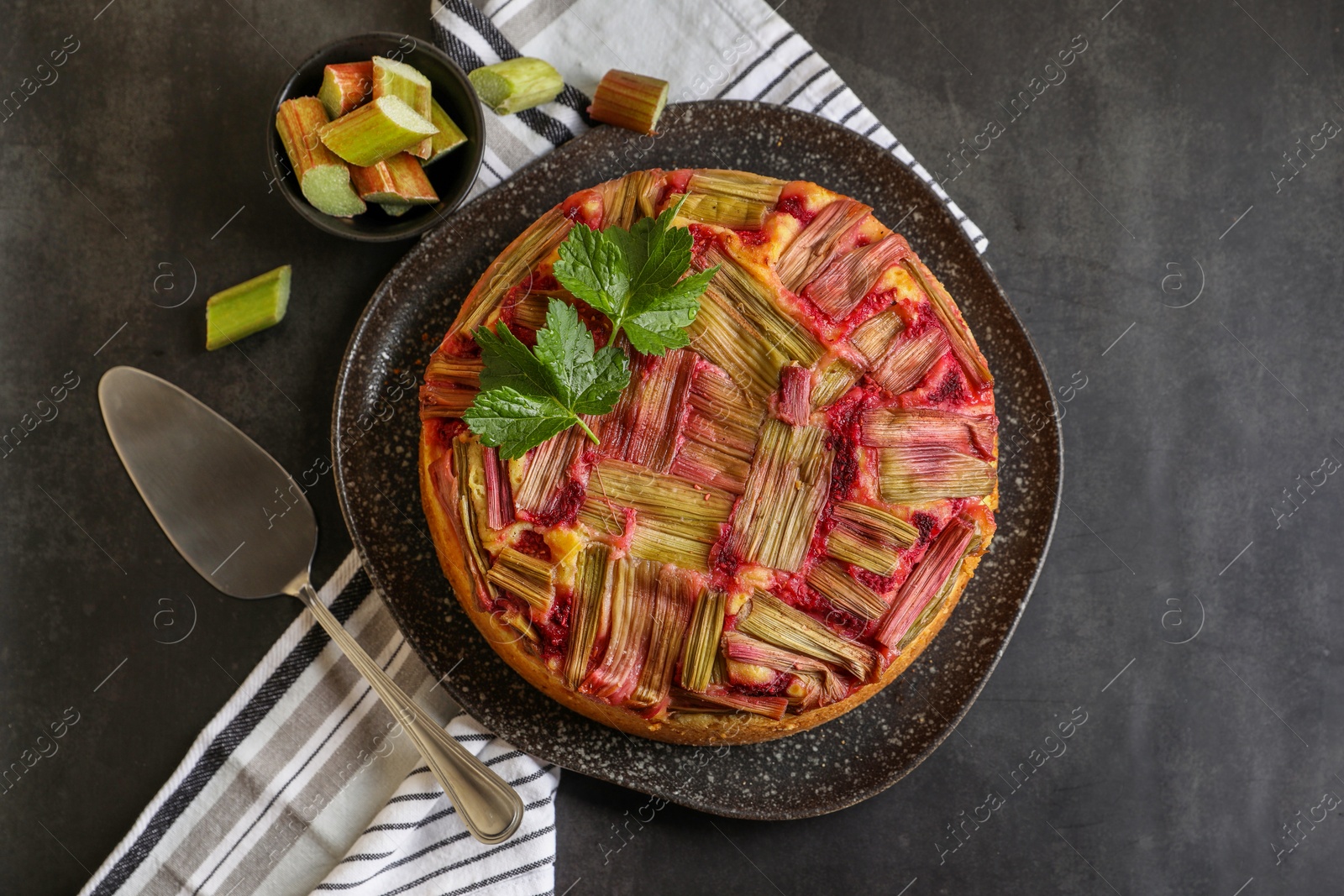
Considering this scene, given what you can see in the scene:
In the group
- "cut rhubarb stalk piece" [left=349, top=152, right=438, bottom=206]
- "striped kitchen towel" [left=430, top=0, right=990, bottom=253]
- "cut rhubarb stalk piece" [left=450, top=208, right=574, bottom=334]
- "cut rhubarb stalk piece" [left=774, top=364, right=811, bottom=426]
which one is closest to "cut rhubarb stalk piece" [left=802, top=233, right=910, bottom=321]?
"cut rhubarb stalk piece" [left=774, top=364, right=811, bottom=426]

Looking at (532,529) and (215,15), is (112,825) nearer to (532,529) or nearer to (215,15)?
(532,529)

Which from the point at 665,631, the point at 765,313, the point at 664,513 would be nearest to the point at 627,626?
the point at 665,631

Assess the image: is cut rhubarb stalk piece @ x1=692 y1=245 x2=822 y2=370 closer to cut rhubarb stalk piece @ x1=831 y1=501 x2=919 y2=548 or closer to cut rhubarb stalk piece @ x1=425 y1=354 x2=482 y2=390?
cut rhubarb stalk piece @ x1=831 y1=501 x2=919 y2=548

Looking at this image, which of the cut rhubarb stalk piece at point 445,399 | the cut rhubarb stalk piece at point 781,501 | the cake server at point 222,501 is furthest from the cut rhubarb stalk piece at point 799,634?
the cake server at point 222,501

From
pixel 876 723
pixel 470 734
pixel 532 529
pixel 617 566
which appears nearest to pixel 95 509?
pixel 470 734

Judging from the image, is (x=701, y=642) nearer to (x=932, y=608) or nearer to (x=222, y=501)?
(x=932, y=608)

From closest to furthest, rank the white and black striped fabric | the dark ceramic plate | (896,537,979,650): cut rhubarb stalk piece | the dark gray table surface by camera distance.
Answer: (896,537,979,650): cut rhubarb stalk piece < the dark ceramic plate < the white and black striped fabric < the dark gray table surface

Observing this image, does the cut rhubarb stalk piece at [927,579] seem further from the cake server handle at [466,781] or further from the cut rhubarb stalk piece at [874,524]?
the cake server handle at [466,781]
